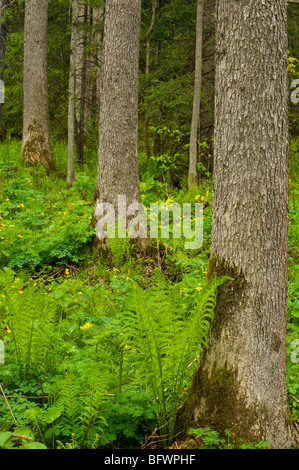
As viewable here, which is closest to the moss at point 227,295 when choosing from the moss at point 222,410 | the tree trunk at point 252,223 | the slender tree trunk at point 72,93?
the tree trunk at point 252,223

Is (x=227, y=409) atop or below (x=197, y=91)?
below

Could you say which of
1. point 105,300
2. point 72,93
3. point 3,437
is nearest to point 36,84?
point 72,93

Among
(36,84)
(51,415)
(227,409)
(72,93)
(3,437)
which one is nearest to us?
(3,437)

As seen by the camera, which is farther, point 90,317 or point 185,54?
point 185,54

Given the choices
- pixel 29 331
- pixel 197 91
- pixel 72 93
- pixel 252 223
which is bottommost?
pixel 29 331

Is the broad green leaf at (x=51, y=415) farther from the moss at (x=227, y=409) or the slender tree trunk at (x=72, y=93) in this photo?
the slender tree trunk at (x=72, y=93)

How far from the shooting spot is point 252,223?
2570mm

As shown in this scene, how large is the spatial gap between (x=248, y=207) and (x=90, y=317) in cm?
198

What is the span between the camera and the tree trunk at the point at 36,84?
381 inches

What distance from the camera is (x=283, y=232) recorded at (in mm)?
2629

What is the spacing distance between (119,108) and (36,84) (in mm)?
4830

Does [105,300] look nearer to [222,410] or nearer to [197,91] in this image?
[222,410]
